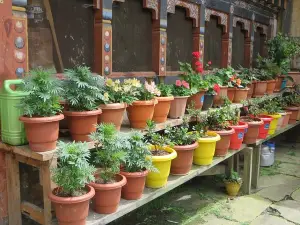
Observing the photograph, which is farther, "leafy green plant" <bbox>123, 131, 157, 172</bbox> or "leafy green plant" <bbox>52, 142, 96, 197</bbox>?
"leafy green plant" <bbox>123, 131, 157, 172</bbox>

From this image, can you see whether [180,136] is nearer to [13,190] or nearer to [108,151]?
[108,151]

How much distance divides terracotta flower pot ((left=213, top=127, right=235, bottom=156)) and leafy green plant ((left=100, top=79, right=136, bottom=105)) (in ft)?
5.42

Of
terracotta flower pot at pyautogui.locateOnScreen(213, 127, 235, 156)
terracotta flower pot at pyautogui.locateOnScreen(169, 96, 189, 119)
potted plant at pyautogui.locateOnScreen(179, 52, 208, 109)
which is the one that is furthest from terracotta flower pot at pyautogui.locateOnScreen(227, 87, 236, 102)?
terracotta flower pot at pyautogui.locateOnScreen(169, 96, 189, 119)

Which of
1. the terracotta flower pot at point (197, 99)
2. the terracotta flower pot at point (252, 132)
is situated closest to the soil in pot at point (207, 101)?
the terracotta flower pot at point (197, 99)

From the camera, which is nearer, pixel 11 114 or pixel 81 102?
pixel 11 114

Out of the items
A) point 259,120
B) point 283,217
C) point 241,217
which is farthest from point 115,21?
point 283,217

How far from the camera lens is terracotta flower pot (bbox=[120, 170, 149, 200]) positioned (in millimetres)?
3090

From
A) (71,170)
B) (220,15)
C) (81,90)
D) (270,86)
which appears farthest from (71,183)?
(270,86)

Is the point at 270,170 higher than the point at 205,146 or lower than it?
lower

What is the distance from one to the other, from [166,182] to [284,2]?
749cm

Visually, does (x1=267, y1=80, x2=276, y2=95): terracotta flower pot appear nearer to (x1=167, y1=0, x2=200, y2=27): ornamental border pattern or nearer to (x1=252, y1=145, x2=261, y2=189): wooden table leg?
(x1=252, y1=145, x2=261, y2=189): wooden table leg

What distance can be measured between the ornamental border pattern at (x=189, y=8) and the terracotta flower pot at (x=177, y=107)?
1717mm

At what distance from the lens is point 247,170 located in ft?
18.0

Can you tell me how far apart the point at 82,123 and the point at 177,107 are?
62.5 inches
